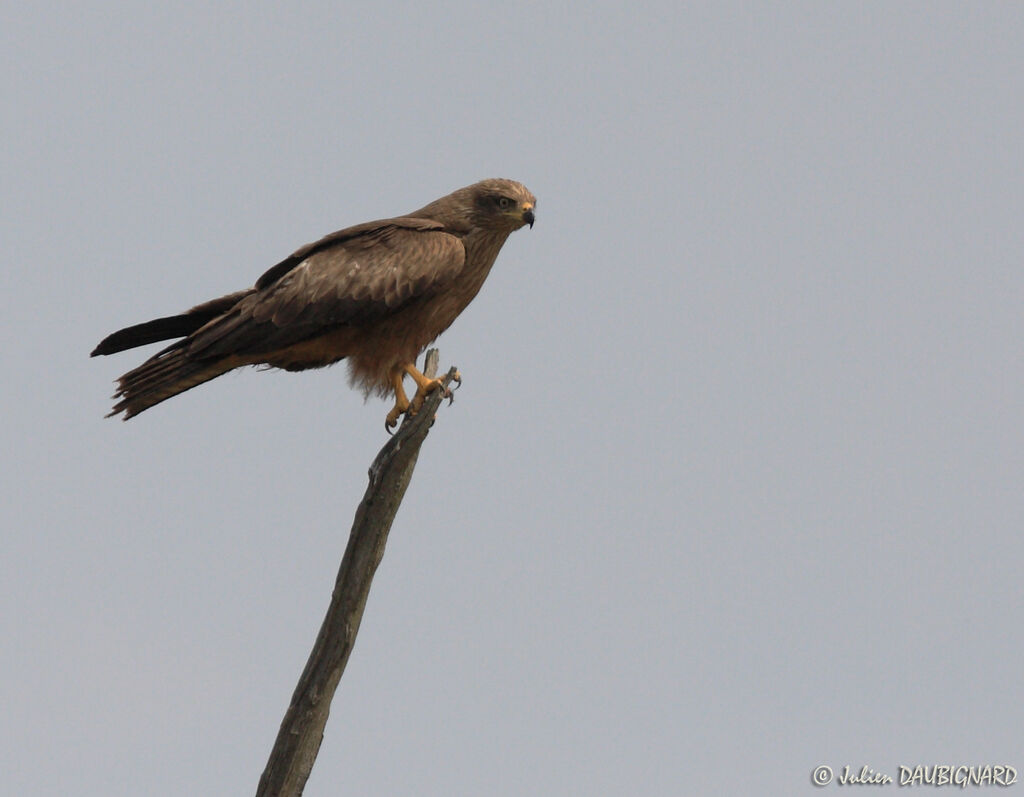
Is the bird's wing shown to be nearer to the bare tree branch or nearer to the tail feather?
the tail feather

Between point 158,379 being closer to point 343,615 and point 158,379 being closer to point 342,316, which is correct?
point 342,316

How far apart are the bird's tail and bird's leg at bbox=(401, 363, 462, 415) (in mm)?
1377

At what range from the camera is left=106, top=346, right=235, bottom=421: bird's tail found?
28.2 ft

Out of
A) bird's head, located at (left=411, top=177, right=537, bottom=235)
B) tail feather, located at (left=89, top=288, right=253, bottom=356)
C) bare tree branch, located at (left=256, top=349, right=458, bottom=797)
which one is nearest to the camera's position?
bare tree branch, located at (left=256, top=349, right=458, bottom=797)

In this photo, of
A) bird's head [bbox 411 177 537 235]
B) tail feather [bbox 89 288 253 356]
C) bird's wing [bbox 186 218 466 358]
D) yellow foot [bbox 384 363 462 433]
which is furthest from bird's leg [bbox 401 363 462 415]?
tail feather [bbox 89 288 253 356]

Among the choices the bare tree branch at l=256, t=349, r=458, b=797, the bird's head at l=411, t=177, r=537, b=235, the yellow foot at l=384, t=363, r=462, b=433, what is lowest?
the bare tree branch at l=256, t=349, r=458, b=797

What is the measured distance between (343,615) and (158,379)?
223cm

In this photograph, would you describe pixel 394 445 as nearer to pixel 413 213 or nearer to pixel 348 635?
pixel 348 635

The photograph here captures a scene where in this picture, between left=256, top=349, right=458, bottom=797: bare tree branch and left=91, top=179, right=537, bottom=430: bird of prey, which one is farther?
left=91, top=179, right=537, bottom=430: bird of prey

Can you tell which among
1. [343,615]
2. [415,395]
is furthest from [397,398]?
[343,615]

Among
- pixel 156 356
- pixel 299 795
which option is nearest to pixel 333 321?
pixel 156 356

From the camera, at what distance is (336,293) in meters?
8.52

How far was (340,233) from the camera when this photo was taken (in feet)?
29.6

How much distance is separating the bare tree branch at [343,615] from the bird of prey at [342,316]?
614 millimetres
